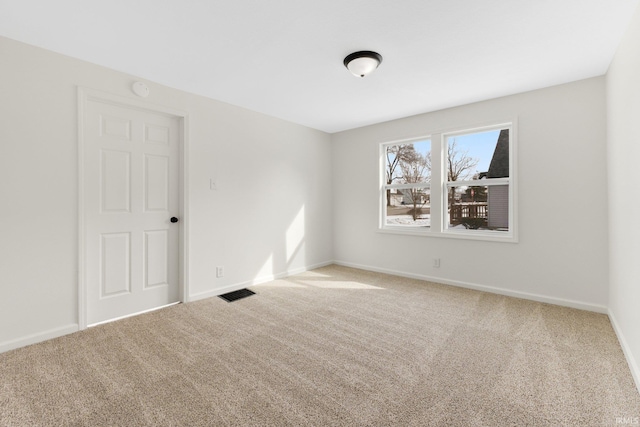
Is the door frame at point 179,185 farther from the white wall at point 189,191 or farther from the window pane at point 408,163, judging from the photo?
the window pane at point 408,163

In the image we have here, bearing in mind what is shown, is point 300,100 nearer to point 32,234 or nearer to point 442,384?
point 32,234

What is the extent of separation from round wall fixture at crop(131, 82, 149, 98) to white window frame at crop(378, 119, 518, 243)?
129 inches

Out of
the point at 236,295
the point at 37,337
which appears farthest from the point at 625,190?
the point at 37,337

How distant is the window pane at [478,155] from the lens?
3.58 meters

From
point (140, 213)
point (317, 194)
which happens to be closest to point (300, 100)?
point (317, 194)

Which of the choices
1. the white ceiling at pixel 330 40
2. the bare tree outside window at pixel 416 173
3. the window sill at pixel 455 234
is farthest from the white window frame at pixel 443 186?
the white ceiling at pixel 330 40

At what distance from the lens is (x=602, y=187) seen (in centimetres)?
288

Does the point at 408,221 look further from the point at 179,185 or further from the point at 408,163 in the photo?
the point at 179,185

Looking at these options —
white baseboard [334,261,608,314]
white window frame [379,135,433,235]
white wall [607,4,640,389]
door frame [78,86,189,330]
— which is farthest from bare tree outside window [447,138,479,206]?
door frame [78,86,189,330]

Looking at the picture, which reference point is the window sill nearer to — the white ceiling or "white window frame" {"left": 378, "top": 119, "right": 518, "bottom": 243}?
"white window frame" {"left": 378, "top": 119, "right": 518, "bottom": 243}

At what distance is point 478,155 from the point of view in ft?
12.4

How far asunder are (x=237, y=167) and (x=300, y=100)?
1.19m

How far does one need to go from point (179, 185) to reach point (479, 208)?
12.5 feet

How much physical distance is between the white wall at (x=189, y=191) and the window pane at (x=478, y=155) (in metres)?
2.10
